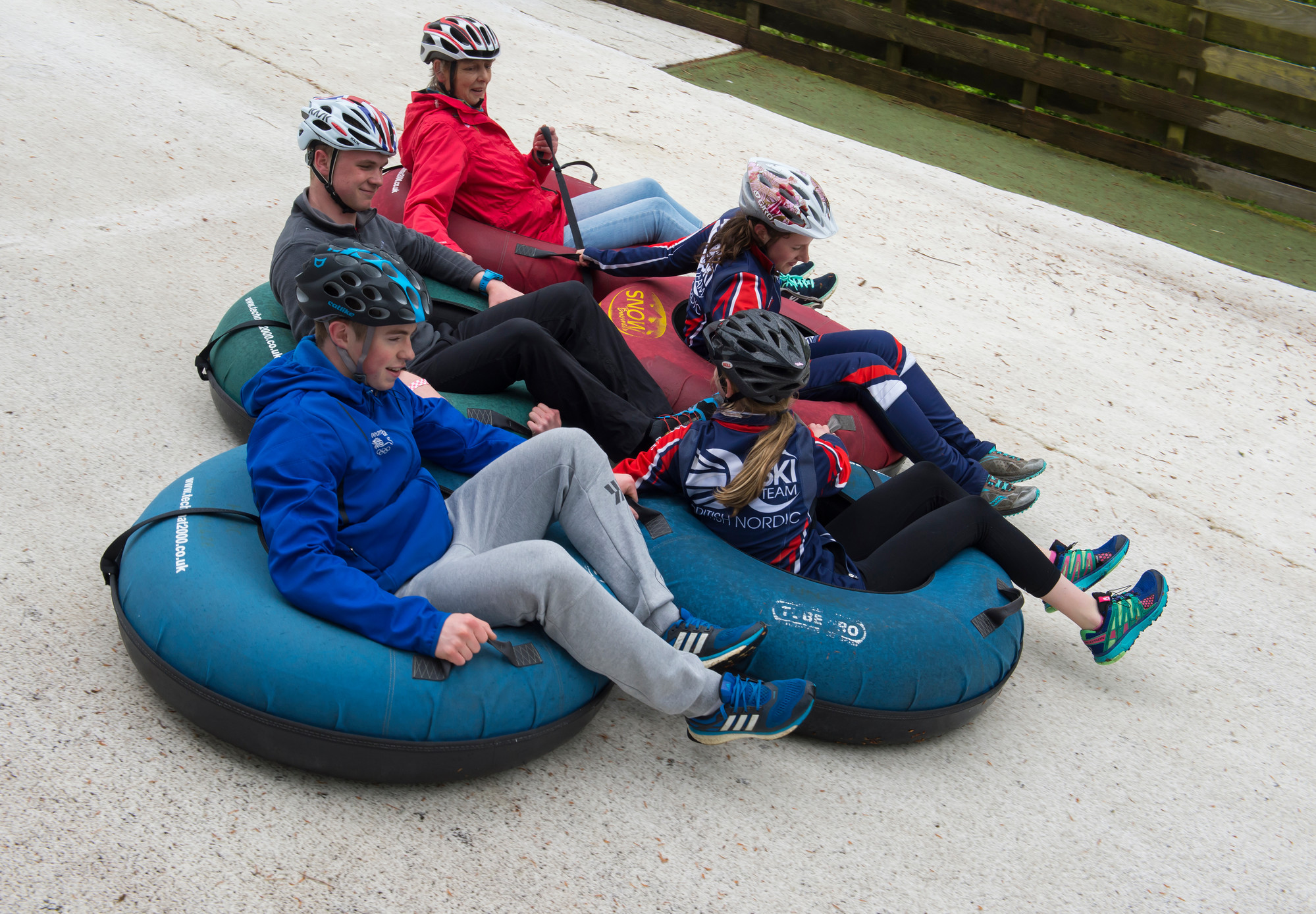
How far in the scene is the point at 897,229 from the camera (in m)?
6.96

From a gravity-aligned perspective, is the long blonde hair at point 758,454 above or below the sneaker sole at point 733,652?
above

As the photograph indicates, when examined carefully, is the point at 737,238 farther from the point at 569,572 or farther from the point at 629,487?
the point at 569,572

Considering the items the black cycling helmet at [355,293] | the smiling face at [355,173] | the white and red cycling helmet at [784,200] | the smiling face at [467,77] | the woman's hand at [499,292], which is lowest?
the woman's hand at [499,292]

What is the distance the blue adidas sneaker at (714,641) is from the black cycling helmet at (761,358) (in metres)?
0.67

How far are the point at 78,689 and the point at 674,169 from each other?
219 inches

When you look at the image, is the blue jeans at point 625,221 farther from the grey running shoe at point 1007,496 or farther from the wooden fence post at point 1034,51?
the wooden fence post at point 1034,51

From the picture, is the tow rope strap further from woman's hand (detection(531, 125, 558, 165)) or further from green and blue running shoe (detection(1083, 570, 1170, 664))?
woman's hand (detection(531, 125, 558, 165))

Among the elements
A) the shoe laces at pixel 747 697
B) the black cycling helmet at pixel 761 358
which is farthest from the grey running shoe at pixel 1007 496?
the shoe laces at pixel 747 697

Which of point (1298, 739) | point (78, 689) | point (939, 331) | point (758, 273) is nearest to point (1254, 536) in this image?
point (1298, 739)

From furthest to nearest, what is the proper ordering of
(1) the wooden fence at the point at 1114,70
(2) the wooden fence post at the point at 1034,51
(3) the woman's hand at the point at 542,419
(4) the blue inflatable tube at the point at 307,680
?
1. (2) the wooden fence post at the point at 1034,51
2. (1) the wooden fence at the point at 1114,70
3. (3) the woman's hand at the point at 542,419
4. (4) the blue inflatable tube at the point at 307,680

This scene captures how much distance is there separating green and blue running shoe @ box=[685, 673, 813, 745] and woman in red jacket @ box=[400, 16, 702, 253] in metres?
2.44

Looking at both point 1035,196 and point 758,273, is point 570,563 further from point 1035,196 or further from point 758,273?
point 1035,196

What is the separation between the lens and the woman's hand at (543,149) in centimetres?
480

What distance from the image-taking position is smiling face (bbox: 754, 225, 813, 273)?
3648 mm
